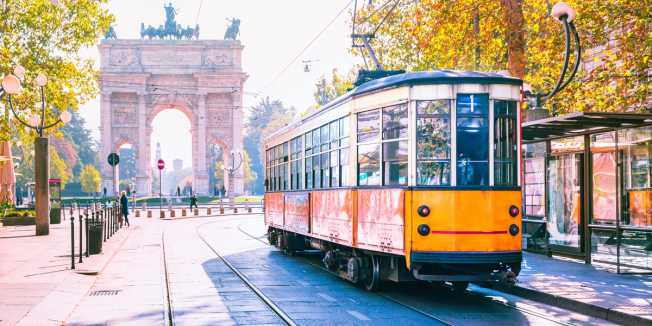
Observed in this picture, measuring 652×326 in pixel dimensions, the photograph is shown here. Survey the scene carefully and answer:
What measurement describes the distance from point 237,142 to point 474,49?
65.7m

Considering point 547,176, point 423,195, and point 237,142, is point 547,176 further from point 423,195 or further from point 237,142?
point 237,142

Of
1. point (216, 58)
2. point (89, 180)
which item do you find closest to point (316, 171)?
point (216, 58)

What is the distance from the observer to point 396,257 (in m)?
11.9

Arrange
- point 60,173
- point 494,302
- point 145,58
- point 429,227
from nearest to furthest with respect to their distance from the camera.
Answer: point 429,227 < point 494,302 < point 145,58 < point 60,173

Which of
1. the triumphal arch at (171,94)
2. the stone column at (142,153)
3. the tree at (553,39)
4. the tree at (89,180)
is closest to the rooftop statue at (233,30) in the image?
the triumphal arch at (171,94)

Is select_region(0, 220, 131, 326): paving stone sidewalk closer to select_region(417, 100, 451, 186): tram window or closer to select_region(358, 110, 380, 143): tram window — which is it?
select_region(358, 110, 380, 143): tram window

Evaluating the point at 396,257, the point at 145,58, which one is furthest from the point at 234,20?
the point at 396,257

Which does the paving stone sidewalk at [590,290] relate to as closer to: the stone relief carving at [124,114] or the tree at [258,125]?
the stone relief carving at [124,114]

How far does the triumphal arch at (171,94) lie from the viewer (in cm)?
8269

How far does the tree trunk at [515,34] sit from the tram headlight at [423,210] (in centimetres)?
946

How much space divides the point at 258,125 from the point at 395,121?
14639cm

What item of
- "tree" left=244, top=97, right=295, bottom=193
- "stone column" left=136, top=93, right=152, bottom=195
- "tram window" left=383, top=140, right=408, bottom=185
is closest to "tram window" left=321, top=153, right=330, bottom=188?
"tram window" left=383, top=140, right=408, bottom=185

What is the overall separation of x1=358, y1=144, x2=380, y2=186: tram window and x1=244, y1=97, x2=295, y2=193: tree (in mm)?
138892

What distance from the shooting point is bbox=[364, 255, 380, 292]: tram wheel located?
12648mm
